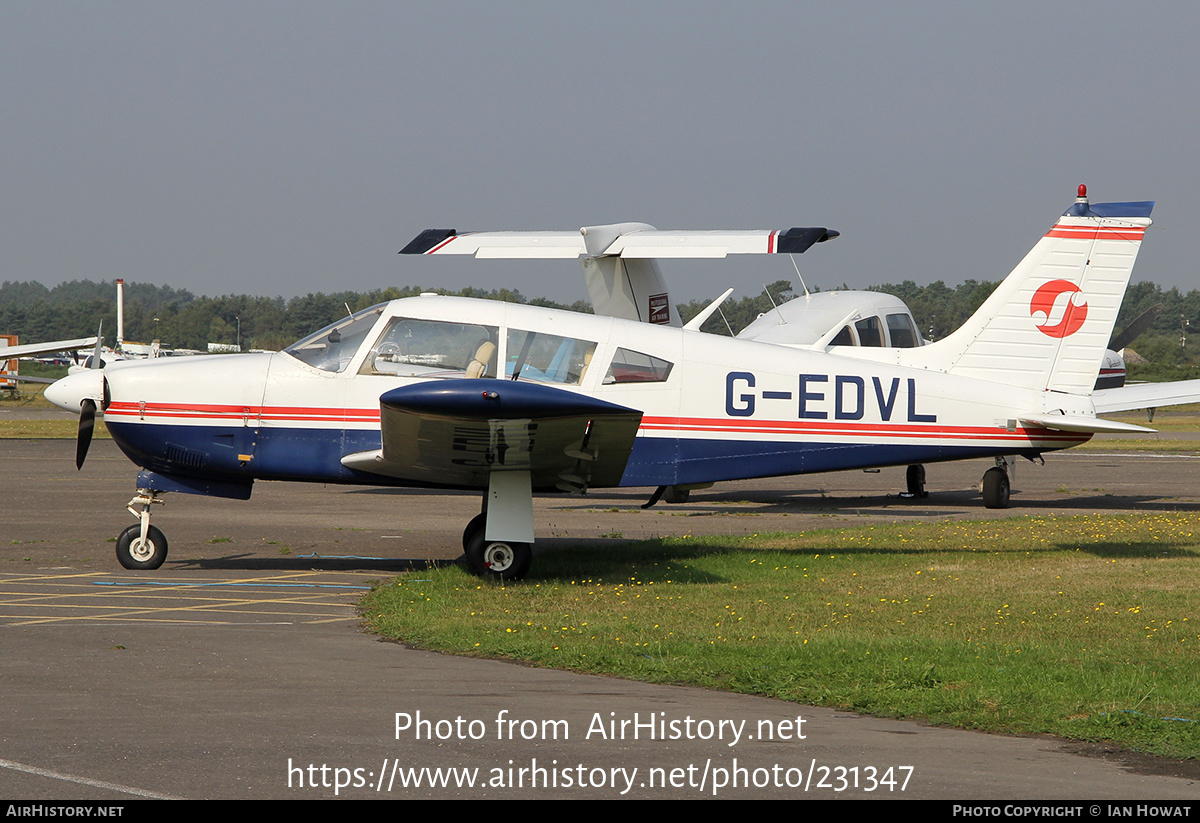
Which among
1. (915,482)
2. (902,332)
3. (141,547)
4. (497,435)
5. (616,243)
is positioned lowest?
(915,482)

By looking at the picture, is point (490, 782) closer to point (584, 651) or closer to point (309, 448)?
point (584, 651)

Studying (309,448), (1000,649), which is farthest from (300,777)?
(309,448)

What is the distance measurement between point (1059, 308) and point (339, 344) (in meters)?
7.48

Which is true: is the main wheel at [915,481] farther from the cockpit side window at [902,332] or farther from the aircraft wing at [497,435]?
the aircraft wing at [497,435]

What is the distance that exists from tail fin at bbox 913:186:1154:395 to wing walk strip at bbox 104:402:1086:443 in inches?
31.2

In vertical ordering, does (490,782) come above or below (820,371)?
below

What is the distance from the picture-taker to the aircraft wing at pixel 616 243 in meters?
16.8

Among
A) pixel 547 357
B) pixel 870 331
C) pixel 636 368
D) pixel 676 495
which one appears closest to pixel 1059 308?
pixel 636 368

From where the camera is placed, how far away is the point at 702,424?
35.0 ft

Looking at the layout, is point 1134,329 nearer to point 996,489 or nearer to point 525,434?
point 996,489

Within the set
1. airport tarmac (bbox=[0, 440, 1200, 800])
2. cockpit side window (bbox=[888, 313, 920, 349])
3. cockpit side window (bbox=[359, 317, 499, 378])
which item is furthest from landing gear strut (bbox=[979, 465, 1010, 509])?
cockpit side window (bbox=[359, 317, 499, 378])

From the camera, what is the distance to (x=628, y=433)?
9.41m

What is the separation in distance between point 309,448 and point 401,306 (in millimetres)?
1547

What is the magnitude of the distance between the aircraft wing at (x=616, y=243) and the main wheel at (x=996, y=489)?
4865 millimetres
